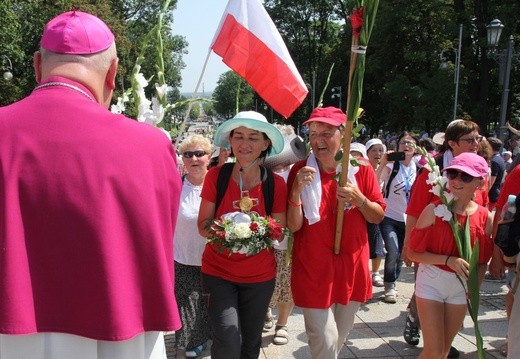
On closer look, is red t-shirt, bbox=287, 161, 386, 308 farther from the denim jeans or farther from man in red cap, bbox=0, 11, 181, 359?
the denim jeans

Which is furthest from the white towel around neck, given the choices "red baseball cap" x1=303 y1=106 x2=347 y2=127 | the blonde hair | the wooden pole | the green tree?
the blonde hair

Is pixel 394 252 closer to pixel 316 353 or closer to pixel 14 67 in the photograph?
pixel 316 353

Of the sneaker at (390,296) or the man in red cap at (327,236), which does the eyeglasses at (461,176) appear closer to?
the man in red cap at (327,236)

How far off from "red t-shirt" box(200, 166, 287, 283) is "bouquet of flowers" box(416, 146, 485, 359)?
1.06 m

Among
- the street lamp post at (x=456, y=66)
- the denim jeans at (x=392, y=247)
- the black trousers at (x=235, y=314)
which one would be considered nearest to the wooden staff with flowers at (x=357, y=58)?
the black trousers at (x=235, y=314)

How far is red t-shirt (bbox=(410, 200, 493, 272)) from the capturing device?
12.0 ft

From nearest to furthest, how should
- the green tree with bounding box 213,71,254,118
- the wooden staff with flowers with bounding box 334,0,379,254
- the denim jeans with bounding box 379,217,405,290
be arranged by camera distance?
the wooden staff with flowers with bounding box 334,0,379,254 → the green tree with bounding box 213,71,254,118 → the denim jeans with bounding box 379,217,405,290

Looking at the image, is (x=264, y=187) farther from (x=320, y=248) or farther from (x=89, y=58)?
(x=89, y=58)

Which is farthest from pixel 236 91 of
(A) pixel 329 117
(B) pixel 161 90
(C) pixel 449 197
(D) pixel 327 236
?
(C) pixel 449 197

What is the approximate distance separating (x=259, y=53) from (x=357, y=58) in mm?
809

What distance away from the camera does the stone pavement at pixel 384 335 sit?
471cm

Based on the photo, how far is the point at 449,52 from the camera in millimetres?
29141

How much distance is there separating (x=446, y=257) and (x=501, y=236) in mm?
519

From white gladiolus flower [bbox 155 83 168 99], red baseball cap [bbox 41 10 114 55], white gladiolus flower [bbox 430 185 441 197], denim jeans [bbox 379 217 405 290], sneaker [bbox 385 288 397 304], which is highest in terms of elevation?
red baseball cap [bbox 41 10 114 55]
